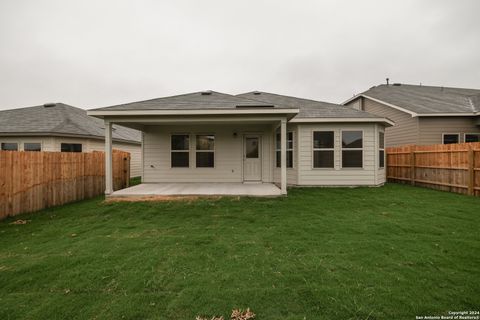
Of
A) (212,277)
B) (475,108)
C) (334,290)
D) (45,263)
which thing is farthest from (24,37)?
(475,108)

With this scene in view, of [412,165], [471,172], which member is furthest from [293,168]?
[471,172]

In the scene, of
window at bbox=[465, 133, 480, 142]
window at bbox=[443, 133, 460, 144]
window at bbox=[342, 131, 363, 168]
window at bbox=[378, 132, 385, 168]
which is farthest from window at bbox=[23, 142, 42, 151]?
window at bbox=[465, 133, 480, 142]

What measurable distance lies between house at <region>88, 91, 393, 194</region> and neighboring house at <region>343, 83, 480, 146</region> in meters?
3.89

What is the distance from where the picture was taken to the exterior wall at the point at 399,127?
12.6 metres

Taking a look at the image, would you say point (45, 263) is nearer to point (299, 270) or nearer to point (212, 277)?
point (212, 277)

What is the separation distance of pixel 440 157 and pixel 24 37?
25906mm

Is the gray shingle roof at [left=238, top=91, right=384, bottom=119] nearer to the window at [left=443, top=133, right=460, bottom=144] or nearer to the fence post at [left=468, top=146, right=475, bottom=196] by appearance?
the fence post at [left=468, top=146, right=475, bottom=196]

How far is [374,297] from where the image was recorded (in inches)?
97.7

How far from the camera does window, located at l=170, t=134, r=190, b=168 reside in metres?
10.4

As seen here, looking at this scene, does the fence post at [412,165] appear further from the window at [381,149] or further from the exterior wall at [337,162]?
the exterior wall at [337,162]

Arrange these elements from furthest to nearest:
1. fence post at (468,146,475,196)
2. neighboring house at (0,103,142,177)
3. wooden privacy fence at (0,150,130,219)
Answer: neighboring house at (0,103,142,177) < fence post at (468,146,475,196) < wooden privacy fence at (0,150,130,219)

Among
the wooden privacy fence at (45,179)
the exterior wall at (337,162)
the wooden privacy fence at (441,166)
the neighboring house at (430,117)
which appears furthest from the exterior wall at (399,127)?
the wooden privacy fence at (45,179)

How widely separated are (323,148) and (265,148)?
2.39 meters

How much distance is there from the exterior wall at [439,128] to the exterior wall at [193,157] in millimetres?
8398
